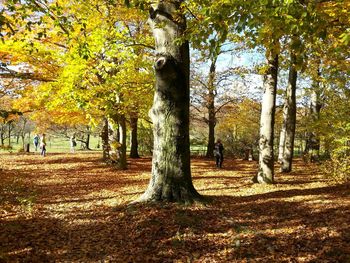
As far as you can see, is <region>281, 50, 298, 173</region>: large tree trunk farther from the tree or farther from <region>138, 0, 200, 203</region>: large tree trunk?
<region>138, 0, 200, 203</region>: large tree trunk

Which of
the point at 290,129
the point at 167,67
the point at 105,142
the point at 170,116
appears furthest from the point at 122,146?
the point at 167,67

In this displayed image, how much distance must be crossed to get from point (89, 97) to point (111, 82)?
1122 mm

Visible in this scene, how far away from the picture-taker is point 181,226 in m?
6.67

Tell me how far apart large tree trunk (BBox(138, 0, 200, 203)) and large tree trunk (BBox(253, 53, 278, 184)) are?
4806mm

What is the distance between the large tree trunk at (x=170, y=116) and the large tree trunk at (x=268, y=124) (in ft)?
15.8

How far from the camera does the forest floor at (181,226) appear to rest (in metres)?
5.50

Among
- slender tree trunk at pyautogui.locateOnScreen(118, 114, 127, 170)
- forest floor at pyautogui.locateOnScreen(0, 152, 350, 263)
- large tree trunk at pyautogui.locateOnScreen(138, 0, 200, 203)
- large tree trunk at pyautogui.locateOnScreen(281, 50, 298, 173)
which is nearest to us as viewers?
forest floor at pyautogui.locateOnScreen(0, 152, 350, 263)

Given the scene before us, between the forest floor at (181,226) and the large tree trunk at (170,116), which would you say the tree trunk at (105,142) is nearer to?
the forest floor at (181,226)

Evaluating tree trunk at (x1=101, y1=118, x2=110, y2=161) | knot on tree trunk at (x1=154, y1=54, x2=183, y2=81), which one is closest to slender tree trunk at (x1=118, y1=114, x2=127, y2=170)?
tree trunk at (x1=101, y1=118, x2=110, y2=161)

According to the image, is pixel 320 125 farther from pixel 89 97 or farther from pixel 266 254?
pixel 266 254

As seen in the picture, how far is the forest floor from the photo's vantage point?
5496 millimetres

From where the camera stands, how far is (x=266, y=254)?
5.35 meters

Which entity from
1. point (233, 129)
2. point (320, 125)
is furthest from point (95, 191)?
point (233, 129)

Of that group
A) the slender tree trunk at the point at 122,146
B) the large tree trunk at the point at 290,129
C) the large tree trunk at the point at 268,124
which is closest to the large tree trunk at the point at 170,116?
the large tree trunk at the point at 268,124
